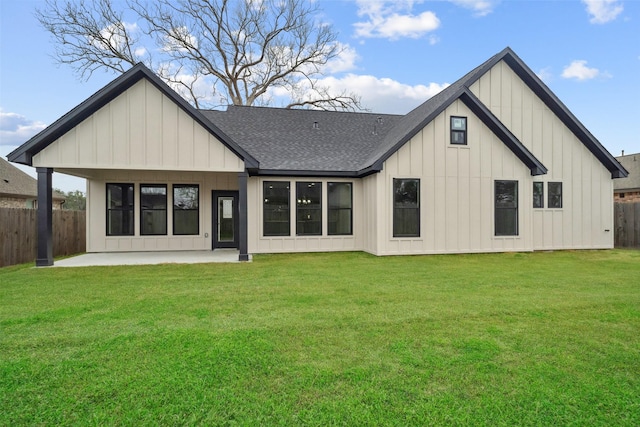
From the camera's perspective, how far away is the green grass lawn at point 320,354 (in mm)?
2332

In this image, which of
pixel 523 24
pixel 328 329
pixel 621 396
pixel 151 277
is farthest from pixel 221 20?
pixel 621 396

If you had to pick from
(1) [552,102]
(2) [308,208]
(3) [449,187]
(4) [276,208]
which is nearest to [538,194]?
(1) [552,102]

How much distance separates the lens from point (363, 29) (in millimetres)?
17375

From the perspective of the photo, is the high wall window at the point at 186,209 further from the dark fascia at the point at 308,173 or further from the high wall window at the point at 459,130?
the high wall window at the point at 459,130

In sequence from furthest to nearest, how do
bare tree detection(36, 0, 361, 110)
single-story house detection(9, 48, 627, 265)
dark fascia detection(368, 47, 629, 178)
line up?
bare tree detection(36, 0, 361, 110) → dark fascia detection(368, 47, 629, 178) → single-story house detection(9, 48, 627, 265)

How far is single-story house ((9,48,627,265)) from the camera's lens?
29.0ft

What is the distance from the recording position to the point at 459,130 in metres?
10.7

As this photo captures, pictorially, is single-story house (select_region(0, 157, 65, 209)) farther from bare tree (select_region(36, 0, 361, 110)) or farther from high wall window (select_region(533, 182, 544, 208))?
high wall window (select_region(533, 182, 544, 208))

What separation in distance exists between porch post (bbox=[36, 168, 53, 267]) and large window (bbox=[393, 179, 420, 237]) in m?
9.21

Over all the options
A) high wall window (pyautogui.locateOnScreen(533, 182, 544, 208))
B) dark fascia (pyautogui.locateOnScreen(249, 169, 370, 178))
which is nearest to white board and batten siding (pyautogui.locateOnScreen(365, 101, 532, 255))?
dark fascia (pyautogui.locateOnScreen(249, 169, 370, 178))

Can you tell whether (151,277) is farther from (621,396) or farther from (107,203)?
(621,396)

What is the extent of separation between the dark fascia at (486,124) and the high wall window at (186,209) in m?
6.12

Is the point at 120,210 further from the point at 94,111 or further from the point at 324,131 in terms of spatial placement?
the point at 324,131

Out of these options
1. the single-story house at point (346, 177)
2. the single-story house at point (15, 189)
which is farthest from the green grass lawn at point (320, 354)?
the single-story house at point (15, 189)
